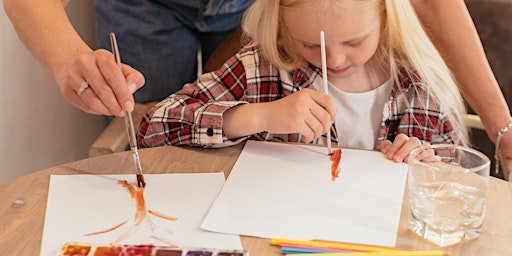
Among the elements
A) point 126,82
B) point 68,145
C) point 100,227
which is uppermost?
point 126,82

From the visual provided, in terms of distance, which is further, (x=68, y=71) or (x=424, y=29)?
(x=424, y=29)

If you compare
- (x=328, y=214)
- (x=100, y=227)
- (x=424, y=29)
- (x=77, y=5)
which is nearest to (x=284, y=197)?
(x=328, y=214)

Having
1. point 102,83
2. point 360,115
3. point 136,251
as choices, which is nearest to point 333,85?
point 360,115

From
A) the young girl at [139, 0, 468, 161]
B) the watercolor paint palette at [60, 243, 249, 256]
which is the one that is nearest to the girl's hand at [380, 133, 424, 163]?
the young girl at [139, 0, 468, 161]

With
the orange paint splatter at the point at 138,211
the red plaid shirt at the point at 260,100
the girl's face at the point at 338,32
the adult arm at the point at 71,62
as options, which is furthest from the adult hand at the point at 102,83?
the girl's face at the point at 338,32

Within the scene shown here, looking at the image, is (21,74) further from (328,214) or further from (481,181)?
(481,181)

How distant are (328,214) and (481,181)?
0.68 ft

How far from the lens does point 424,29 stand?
151cm

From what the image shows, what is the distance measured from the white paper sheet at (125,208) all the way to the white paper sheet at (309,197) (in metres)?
0.03

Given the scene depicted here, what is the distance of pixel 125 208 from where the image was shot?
3.44 ft

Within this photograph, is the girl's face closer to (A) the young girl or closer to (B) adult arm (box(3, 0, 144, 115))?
(A) the young girl

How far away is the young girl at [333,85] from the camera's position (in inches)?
49.8

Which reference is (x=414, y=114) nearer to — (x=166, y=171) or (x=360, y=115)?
(x=360, y=115)

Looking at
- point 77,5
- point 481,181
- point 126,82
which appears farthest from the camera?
point 77,5
